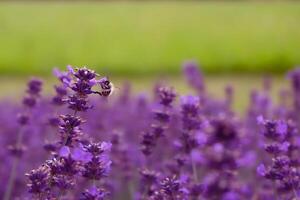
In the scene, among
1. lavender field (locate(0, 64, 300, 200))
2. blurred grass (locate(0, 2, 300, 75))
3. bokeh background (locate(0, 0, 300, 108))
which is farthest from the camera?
blurred grass (locate(0, 2, 300, 75))

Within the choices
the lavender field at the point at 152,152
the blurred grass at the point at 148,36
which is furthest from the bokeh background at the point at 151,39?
the lavender field at the point at 152,152

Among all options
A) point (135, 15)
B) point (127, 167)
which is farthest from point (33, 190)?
point (135, 15)

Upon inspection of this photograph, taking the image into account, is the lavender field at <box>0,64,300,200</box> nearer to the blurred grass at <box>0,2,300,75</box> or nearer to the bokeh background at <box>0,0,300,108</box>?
the bokeh background at <box>0,0,300,108</box>

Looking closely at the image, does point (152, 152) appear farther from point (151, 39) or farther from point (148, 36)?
point (148, 36)

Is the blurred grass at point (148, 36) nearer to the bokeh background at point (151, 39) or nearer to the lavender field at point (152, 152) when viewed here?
the bokeh background at point (151, 39)

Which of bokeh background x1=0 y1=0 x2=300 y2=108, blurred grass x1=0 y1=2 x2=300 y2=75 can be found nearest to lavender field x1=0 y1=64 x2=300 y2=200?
bokeh background x1=0 y1=0 x2=300 y2=108

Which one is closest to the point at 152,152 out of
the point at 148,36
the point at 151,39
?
the point at 151,39
